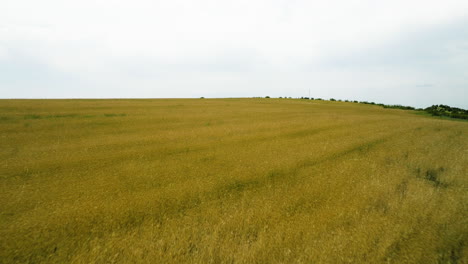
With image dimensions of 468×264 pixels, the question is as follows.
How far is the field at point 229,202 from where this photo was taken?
124 centimetres

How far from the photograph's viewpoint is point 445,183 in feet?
6.81

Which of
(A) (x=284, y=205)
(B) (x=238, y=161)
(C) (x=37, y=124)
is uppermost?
(C) (x=37, y=124)

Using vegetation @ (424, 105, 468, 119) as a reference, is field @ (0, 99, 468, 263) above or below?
below

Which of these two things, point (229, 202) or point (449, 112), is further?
point (449, 112)

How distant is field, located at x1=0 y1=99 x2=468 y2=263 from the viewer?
124 centimetres

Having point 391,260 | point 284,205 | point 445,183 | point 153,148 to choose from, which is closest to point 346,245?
point 391,260

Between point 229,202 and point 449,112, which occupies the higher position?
point 449,112

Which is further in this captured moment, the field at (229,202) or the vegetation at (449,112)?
the vegetation at (449,112)

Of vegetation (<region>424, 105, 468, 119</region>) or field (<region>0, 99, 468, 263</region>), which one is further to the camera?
vegetation (<region>424, 105, 468, 119</region>)

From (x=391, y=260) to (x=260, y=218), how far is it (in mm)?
863

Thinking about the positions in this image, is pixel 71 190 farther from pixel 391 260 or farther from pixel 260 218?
pixel 391 260

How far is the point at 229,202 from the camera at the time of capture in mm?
1719

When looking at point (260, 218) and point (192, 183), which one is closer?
point (260, 218)

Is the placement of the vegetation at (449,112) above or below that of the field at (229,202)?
above
